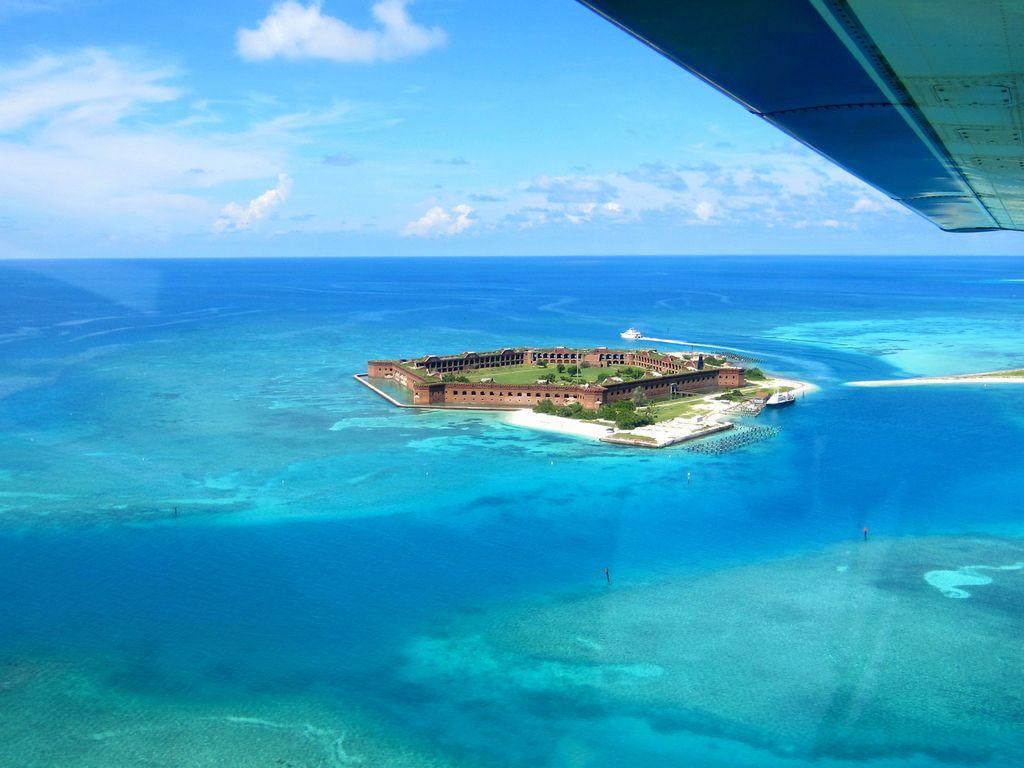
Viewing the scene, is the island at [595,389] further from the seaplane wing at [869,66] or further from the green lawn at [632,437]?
the seaplane wing at [869,66]

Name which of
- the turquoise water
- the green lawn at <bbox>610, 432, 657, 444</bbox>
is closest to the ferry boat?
the turquoise water

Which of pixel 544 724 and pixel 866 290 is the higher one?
pixel 866 290

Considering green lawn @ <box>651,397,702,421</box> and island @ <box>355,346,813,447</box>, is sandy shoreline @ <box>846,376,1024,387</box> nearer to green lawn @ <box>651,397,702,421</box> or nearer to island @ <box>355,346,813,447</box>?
island @ <box>355,346,813,447</box>

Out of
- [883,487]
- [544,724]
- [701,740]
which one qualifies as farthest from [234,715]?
[883,487]

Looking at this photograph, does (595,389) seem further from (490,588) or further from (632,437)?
(490,588)

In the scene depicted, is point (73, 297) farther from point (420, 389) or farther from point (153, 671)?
point (153, 671)

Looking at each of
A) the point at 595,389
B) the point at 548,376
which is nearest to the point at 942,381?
the point at 595,389

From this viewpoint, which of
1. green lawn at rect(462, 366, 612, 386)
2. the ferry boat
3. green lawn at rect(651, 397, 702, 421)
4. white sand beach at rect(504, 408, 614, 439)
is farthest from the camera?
green lawn at rect(462, 366, 612, 386)
